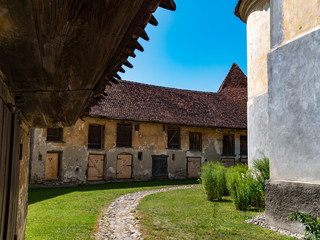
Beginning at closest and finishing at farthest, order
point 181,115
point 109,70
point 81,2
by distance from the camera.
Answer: point 81,2, point 109,70, point 181,115

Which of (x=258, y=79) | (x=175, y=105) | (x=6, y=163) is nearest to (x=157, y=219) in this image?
(x=6, y=163)

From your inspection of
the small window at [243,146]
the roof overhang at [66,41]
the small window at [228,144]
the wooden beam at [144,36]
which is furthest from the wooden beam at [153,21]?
the small window at [243,146]

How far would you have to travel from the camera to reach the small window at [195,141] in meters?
23.4

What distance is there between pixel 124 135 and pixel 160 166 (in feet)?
12.0

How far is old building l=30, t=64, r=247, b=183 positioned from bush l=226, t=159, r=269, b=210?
1157 centimetres

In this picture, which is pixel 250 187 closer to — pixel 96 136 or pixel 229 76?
pixel 96 136

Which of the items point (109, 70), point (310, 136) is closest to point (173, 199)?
point (310, 136)

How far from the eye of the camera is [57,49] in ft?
7.43

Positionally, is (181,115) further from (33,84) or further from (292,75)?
(33,84)

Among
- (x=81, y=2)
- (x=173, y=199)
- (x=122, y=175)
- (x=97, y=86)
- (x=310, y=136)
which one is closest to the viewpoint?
(x=81, y=2)

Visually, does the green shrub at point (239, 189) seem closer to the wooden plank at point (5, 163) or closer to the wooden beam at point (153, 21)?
the wooden plank at point (5, 163)

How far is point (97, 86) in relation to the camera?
355 centimetres

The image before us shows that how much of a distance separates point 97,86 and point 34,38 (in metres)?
1.50

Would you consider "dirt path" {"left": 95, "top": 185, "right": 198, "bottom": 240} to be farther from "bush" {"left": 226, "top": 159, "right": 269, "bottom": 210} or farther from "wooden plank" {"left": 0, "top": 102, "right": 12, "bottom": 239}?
"wooden plank" {"left": 0, "top": 102, "right": 12, "bottom": 239}
